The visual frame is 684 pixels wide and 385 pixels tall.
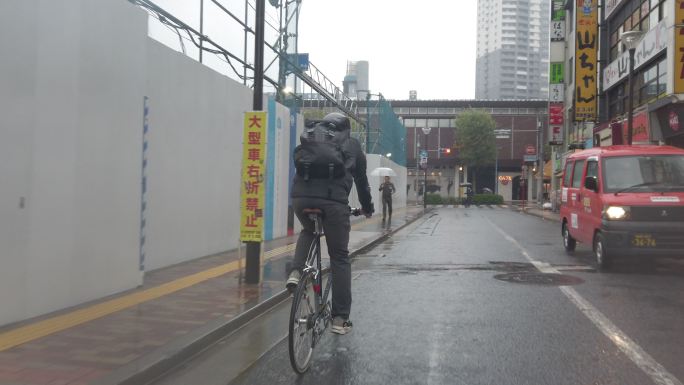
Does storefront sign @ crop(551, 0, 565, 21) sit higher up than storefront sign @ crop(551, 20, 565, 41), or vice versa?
storefront sign @ crop(551, 0, 565, 21)

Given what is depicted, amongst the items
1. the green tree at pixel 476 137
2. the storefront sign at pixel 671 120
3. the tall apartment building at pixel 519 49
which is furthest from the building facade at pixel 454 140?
the tall apartment building at pixel 519 49

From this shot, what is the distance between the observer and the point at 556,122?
110ft

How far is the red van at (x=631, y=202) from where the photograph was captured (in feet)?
27.2

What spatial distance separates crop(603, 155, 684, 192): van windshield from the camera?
8766 millimetres

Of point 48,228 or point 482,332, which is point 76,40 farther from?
point 482,332

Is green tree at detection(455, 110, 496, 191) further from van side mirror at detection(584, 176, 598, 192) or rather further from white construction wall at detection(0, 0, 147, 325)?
white construction wall at detection(0, 0, 147, 325)

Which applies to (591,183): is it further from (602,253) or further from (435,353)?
(435,353)

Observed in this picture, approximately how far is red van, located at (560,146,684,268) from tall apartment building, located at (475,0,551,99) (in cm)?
15145

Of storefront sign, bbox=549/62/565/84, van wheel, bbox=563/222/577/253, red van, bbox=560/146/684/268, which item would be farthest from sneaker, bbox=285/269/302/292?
storefront sign, bbox=549/62/565/84

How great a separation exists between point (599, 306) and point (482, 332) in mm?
1892

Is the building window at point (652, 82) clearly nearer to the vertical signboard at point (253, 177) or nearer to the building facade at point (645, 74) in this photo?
the building facade at point (645, 74)

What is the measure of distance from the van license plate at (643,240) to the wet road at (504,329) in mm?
476

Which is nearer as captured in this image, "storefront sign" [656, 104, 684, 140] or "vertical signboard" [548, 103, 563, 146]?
"storefront sign" [656, 104, 684, 140]

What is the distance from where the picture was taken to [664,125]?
19.5m
